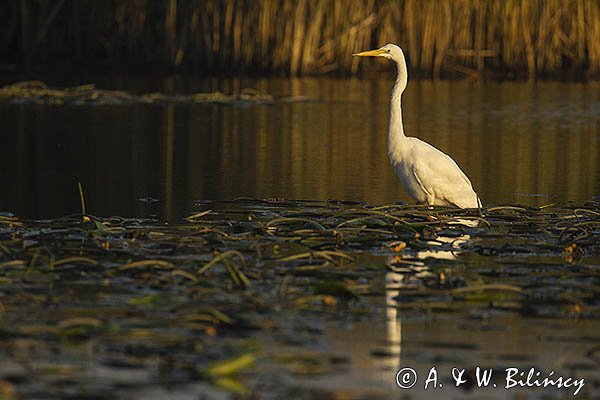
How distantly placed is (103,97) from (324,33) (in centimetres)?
561

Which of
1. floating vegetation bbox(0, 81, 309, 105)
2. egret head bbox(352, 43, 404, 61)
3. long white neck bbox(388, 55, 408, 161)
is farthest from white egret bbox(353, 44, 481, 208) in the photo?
floating vegetation bbox(0, 81, 309, 105)

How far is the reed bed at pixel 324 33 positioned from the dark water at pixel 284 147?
59.0 inches

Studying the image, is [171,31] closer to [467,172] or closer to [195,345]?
[467,172]

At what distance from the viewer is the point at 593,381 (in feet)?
16.2

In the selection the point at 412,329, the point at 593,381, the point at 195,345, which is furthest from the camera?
the point at 412,329

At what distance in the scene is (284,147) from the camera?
13.9m

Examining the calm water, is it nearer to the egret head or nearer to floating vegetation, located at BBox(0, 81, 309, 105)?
floating vegetation, located at BBox(0, 81, 309, 105)

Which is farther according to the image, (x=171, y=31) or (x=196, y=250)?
(x=171, y=31)

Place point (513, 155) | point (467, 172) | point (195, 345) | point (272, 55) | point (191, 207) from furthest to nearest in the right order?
point (272, 55), point (513, 155), point (467, 172), point (191, 207), point (195, 345)

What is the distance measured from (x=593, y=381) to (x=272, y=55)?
18786 millimetres

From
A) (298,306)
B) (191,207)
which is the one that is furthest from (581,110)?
(298,306)

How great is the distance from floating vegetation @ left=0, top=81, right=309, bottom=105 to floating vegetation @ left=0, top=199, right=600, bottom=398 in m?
9.80

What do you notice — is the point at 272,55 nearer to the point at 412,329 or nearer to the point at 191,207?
the point at 191,207

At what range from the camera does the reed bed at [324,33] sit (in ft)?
75.5
